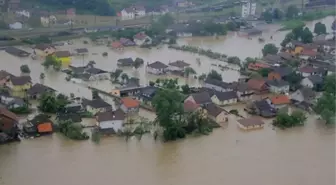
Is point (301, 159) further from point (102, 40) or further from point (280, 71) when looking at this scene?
point (102, 40)

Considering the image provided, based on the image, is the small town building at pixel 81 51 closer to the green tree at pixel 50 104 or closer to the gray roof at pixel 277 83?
the green tree at pixel 50 104

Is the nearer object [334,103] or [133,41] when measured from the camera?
[334,103]

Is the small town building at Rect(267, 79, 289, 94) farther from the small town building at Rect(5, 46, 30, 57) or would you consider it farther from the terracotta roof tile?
the small town building at Rect(5, 46, 30, 57)

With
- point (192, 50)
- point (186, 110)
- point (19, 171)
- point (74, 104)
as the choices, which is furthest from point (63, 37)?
point (19, 171)

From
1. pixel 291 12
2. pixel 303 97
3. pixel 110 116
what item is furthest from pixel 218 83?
pixel 291 12

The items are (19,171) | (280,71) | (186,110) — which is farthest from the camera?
(280,71)
